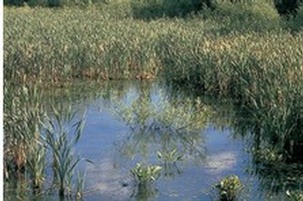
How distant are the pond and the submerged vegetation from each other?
56mm

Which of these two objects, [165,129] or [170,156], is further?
[165,129]

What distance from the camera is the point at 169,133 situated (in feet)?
30.9

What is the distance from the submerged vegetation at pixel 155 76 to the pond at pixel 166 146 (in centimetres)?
6

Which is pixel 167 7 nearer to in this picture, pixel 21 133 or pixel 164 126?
pixel 164 126

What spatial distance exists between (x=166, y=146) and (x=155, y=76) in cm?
545

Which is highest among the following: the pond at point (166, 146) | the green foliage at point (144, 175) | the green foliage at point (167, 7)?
the green foliage at point (167, 7)

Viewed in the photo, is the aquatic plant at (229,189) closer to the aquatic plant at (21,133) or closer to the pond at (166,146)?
the pond at (166,146)

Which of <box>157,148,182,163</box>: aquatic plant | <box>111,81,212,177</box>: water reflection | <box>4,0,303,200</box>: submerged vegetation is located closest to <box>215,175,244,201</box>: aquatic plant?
<box>4,0,303,200</box>: submerged vegetation

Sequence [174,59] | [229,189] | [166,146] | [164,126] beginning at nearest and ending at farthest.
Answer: [229,189], [166,146], [164,126], [174,59]

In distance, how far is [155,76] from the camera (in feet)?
46.5

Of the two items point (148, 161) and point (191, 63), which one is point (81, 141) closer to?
point (148, 161)

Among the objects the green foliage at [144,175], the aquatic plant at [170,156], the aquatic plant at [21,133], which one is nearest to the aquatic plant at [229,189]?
the green foliage at [144,175]

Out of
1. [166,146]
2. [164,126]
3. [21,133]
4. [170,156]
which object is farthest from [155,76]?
[21,133]

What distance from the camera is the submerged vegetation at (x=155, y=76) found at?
7133 mm
